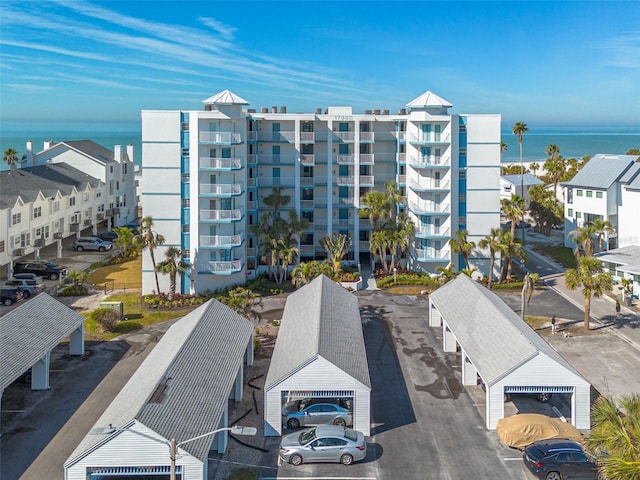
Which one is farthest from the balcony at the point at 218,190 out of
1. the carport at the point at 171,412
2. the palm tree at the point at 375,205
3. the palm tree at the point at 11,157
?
the palm tree at the point at 11,157

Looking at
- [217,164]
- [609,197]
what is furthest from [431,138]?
[609,197]

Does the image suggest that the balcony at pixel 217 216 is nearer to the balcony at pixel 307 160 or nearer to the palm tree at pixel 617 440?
the balcony at pixel 307 160

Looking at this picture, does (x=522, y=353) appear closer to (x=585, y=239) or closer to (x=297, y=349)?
(x=297, y=349)

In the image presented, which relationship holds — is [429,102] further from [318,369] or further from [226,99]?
[318,369]

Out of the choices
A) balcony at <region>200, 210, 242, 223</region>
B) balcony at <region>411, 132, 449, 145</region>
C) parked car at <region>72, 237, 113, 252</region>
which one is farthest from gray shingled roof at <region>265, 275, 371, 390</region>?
parked car at <region>72, 237, 113, 252</region>

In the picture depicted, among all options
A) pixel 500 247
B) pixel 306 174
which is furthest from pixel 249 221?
pixel 500 247
